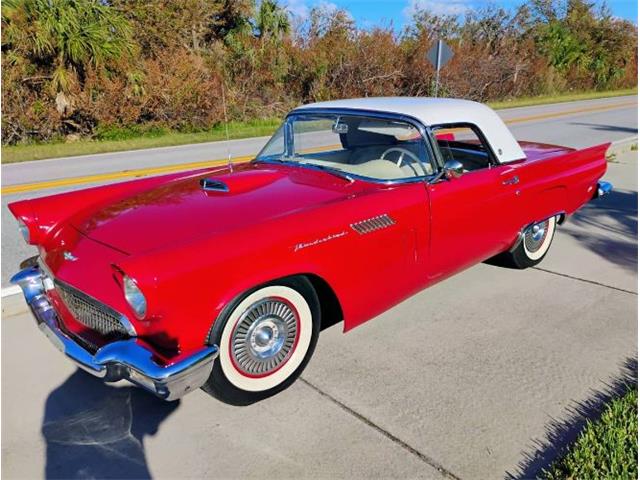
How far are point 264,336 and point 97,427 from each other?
0.94 m

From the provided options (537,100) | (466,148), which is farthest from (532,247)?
(537,100)

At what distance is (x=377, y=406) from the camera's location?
9.02ft

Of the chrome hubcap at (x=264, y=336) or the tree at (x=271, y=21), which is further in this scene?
the tree at (x=271, y=21)

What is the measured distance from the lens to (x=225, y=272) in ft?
7.79

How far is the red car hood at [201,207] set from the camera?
2.63 meters

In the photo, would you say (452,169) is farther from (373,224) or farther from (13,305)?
(13,305)

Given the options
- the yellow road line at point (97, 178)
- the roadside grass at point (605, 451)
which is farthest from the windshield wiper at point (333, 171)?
the yellow road line at point (97, 178)

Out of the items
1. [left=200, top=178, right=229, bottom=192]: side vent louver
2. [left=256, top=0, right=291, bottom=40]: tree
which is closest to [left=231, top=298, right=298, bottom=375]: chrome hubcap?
[left=200, top=178, right=229, bottom=192]: side vent louver

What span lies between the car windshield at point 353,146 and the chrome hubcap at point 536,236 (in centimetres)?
150

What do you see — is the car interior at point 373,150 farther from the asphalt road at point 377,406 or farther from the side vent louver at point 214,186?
the asphalt road at point 377,406

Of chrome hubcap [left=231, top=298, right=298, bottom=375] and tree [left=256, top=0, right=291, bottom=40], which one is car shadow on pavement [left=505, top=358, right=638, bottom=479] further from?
tree [left=256, top=0, right=291, bottom=40]

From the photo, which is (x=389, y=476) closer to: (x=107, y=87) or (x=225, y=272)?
(x=225, y=272)

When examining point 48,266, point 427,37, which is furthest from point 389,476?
point 427,37

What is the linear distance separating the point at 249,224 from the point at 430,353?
146 centimetres
